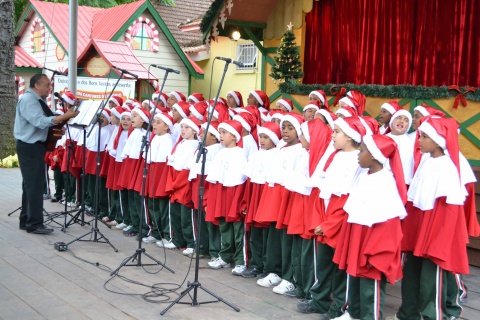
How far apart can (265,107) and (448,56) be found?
2.90 meters

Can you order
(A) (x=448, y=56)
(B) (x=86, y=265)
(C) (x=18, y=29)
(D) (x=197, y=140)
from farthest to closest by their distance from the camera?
(C) (x=18, y=29) → (A) (x=448, y=56) → (D) (x=197, y=140) → (B) (x=86, y=265)

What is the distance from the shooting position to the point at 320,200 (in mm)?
5562

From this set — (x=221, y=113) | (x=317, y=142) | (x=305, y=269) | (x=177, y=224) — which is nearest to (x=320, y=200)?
(x=317, y=142)

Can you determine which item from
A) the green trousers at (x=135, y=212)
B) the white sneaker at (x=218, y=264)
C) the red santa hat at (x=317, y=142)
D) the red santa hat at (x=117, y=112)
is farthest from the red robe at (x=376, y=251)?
the red santa hat at (x=117, y=112)

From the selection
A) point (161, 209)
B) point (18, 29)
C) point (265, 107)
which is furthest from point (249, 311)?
point (18, 29)

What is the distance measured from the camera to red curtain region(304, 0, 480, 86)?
337 inches

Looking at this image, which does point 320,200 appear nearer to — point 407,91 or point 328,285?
point 328,285

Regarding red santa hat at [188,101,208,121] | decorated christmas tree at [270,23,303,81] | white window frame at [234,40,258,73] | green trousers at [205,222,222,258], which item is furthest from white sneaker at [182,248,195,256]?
white window frame at [234,40,258,73]

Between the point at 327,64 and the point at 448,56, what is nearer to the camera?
the point at 448,56

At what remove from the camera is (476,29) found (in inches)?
331

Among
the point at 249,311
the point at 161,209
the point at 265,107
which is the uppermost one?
the point at 265,107

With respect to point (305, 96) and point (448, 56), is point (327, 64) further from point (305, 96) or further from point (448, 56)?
point (448, 56)

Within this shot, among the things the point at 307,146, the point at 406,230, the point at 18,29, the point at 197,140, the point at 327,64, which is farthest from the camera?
the point at 18,29

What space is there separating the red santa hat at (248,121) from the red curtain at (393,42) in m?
3.18
